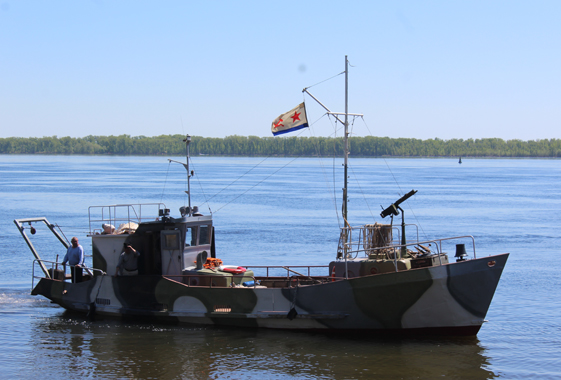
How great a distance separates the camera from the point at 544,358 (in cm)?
1479

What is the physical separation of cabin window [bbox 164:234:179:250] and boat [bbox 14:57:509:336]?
3 cm

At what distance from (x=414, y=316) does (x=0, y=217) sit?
123 ft

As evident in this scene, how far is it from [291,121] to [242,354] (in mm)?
7574

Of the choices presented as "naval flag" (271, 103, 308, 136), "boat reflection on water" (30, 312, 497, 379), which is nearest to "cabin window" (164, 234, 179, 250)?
"boat reflection on water" (30, 312, 497, 379)

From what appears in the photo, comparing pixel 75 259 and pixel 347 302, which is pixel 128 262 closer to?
pixel 75 259

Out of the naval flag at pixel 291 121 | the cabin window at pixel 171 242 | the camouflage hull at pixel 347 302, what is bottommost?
the camouflage hull at pixel 347 302

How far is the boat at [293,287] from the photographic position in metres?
14.7

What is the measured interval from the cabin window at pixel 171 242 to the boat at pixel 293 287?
0.03 metres

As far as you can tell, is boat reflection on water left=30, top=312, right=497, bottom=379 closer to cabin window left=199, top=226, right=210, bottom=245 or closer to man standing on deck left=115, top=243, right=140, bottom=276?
man standing on deck left=115, top=243, right=140, bottom=276

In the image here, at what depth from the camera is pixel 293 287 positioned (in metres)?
15.6

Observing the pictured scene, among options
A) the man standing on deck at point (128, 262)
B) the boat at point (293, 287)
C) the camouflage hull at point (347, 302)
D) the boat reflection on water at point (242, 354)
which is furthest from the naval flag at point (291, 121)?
the boat reflection on water at point (242, 354)

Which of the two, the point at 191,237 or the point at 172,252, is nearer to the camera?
the point at 172,252

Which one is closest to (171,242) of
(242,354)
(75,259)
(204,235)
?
(204,235)

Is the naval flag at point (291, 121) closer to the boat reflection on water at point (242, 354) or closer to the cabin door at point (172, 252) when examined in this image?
the cabin door at point (172, 252)
